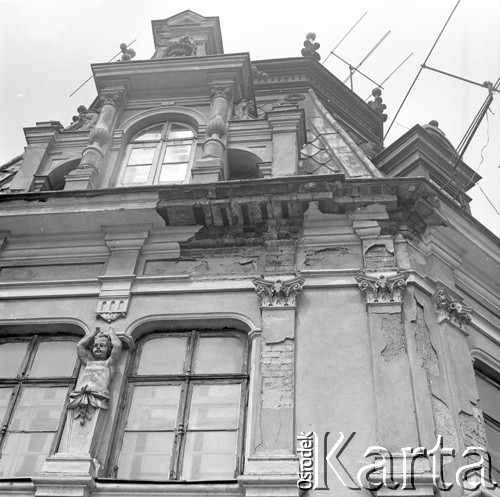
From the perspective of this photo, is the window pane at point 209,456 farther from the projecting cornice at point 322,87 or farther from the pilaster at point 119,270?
the projecting cornice at point 322,87

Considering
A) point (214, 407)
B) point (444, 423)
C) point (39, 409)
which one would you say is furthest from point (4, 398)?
point (444, 423)

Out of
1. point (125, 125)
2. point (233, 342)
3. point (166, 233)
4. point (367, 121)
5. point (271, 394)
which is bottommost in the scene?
point (271, 394)

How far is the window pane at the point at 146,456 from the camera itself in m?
7.51

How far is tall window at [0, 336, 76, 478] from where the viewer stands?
7820mm

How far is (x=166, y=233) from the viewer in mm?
9766

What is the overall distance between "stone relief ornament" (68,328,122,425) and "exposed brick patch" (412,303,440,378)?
335cm

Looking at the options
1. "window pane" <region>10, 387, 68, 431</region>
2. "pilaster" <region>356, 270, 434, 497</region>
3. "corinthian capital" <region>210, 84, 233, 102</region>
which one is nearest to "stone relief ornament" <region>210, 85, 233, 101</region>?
"corinthian capital" <region>210, 84, 233, 102</region>

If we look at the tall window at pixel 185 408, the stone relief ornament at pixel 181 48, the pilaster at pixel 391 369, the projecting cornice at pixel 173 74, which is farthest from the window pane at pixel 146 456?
the stone relief ornament at pixel 181 48

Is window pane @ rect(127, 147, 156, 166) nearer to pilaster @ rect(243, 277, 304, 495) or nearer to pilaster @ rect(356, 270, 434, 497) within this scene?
pilaster @ rect(243, 277, 304, 495)

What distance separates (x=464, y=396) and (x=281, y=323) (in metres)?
2.14

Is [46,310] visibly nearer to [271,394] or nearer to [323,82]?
[271,394]

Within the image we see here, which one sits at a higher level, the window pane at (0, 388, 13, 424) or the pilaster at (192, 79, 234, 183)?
the pilaster at (192, 79, 234, 183)

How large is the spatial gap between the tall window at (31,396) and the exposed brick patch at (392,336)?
11.7 feet

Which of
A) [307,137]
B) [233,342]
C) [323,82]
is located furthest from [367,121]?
[233,342]
